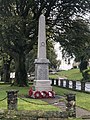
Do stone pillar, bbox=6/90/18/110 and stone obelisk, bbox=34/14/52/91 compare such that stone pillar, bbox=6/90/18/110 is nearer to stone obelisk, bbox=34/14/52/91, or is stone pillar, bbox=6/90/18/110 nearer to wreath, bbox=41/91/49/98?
wreath, bbox=41/91/49/98

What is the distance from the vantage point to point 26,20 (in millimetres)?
30797

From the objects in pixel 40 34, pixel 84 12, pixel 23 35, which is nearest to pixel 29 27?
pixel 23 35

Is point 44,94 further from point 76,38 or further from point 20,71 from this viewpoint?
point 20,71

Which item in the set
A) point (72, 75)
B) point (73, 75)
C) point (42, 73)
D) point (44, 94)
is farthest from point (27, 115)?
point (72, 75)

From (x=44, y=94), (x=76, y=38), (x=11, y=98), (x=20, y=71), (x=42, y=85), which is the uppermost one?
(x=76, y=38)

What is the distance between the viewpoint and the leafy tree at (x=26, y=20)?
29516 millimetres

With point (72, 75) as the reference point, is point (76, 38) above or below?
above

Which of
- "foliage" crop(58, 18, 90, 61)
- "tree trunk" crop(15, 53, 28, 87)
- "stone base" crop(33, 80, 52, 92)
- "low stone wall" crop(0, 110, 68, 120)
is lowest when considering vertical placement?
"low stone wall" crop(0, 110, 68, 120)

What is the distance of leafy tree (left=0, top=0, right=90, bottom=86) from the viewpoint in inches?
1162

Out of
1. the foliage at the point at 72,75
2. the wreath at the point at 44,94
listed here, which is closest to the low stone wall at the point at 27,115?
the wreath at the point at 44,94

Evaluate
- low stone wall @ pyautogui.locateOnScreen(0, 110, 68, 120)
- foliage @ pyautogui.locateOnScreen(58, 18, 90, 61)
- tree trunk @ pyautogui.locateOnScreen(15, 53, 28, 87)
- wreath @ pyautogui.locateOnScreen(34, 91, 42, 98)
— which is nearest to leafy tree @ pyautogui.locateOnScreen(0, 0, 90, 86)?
tree trunk @ pyautogui.locateOnScreen(15, 53, 28, 87)

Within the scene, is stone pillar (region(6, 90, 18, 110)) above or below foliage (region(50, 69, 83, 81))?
below

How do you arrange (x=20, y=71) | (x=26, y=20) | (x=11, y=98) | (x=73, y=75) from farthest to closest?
(x=73, y=75)
(x=20, y=71)
(x=26, y=20)
(x=11, y=98)

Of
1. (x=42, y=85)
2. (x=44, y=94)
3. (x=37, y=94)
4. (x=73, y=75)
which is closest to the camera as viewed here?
(x=37, y=94)
